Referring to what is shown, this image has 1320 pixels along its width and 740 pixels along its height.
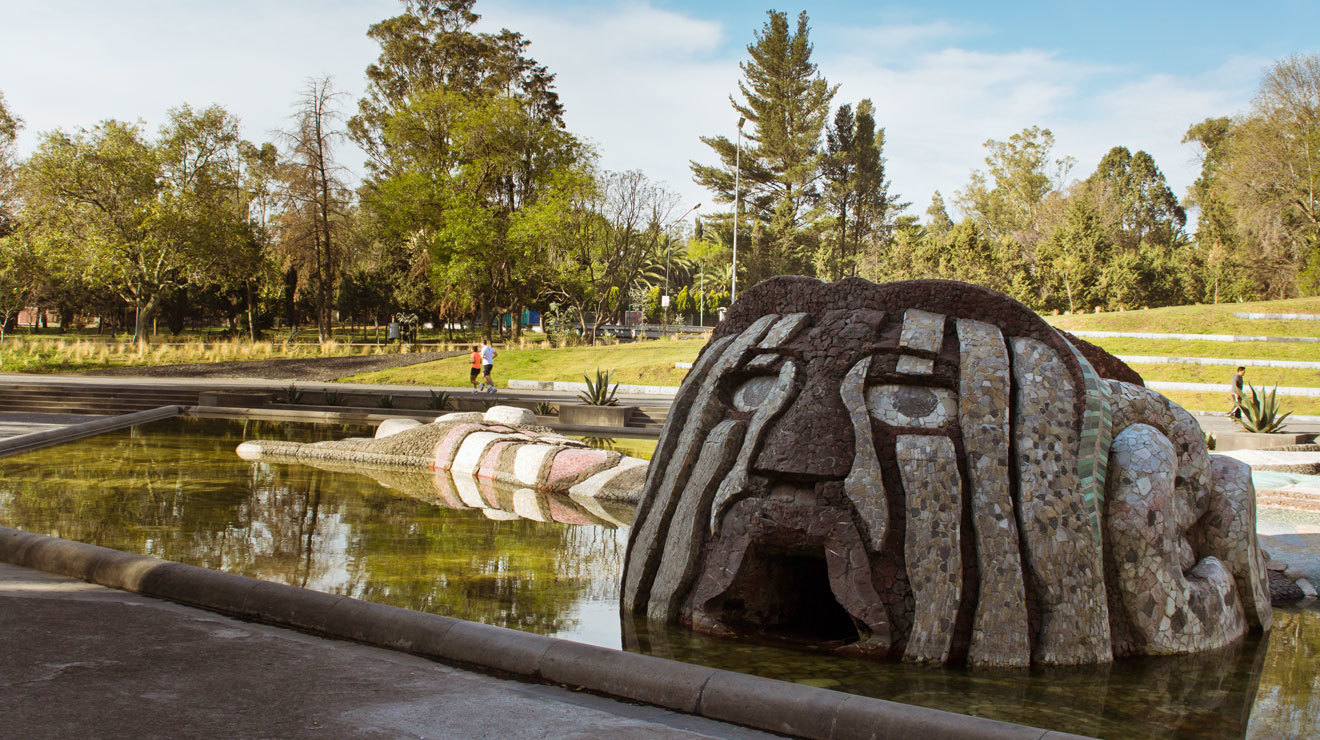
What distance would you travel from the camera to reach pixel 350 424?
18719mm

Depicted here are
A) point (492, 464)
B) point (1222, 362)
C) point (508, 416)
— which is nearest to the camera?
point (492, 464)

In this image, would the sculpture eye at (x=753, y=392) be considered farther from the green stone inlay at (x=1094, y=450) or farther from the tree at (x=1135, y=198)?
the tree at (x=1135, y=198)

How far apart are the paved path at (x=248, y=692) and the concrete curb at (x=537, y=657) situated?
0.30ft

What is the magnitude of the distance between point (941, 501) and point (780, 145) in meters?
54.6

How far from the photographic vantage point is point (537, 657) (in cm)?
454

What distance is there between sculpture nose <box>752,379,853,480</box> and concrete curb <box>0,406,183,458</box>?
11.7 m

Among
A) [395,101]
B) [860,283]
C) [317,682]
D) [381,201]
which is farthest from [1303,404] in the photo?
[395,101]

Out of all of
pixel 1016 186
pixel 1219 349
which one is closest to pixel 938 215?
pixel 1016 186

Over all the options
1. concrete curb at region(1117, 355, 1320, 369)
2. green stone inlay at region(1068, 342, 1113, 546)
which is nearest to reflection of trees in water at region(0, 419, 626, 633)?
green stone inlay at region(1068, 342, 1113, 546)

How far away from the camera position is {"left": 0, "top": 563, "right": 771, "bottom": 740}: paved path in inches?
146

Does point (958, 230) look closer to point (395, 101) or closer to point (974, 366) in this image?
point (395, 101)

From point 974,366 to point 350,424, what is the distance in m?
15.7

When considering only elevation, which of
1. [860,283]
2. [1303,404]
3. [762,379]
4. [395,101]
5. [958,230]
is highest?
[395,101]

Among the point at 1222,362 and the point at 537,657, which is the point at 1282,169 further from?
the point at 537,657
